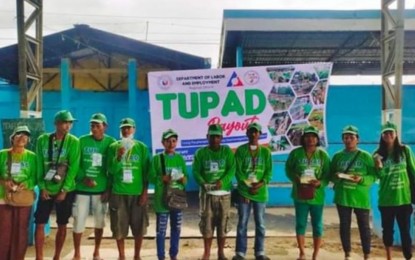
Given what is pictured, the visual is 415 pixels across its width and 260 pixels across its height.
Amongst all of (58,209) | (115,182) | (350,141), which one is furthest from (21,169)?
(350,141)

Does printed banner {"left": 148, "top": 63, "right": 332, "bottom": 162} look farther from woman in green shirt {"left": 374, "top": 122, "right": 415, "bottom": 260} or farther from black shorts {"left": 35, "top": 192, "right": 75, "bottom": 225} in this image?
black shorts {"left": 35, "top": 192, "right": 75, "bottom": 225}

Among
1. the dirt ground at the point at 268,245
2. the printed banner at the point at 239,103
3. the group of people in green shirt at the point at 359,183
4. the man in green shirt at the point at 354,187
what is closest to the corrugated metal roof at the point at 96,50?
the printed banner at the point at 239,103

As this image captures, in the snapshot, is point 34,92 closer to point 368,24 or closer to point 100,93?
point 100,93

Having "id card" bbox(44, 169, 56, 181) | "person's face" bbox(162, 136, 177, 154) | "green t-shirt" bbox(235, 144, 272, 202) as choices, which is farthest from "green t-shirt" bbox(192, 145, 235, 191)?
"id card" bbox(44, 169, 56, 181)

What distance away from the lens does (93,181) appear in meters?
5.77

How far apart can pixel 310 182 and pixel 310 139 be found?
521 mm

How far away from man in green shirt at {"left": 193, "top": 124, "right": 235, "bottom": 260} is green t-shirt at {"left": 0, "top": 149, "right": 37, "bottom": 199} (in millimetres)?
1907

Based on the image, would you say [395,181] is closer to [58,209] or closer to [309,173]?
[309,173]

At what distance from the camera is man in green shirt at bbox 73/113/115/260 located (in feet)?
19.0

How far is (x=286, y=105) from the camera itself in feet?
29.3

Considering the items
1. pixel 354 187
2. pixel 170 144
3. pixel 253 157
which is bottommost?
pixel 354 187

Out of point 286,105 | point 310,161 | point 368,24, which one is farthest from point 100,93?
point 310,161

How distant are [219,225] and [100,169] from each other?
1567mm

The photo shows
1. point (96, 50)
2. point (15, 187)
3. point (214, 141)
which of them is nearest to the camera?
point (15, 187)
